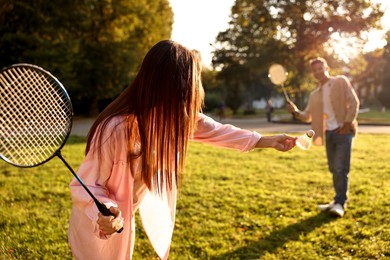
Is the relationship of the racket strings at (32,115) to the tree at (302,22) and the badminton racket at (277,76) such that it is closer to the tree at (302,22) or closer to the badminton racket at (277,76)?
the badminton racket at (277,76)

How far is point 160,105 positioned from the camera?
2160mm

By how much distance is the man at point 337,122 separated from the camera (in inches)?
221

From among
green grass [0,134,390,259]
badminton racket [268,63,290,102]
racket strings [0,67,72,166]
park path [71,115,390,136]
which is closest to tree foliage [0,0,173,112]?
park path [71,115,390,136]

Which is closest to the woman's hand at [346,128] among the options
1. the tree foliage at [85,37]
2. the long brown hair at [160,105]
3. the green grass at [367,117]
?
the long brown hair at [160,105]

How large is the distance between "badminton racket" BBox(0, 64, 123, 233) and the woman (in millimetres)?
529

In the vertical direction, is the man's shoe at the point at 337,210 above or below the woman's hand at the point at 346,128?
below

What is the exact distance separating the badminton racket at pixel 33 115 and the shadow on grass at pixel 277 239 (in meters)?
2.38

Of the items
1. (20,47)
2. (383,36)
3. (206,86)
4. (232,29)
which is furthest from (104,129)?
(206,86)

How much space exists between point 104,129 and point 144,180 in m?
0.39

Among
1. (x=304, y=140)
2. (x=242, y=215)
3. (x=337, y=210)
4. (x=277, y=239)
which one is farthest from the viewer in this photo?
(x=242, y=215)

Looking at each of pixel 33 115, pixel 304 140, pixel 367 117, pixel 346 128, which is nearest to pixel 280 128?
pixel 367 117

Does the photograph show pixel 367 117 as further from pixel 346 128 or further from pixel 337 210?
pixel 337 210

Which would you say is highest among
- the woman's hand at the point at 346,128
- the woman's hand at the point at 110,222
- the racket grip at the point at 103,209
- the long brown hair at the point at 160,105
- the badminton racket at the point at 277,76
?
the badminton racket at the point at 277,76

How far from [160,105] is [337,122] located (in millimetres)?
4183
